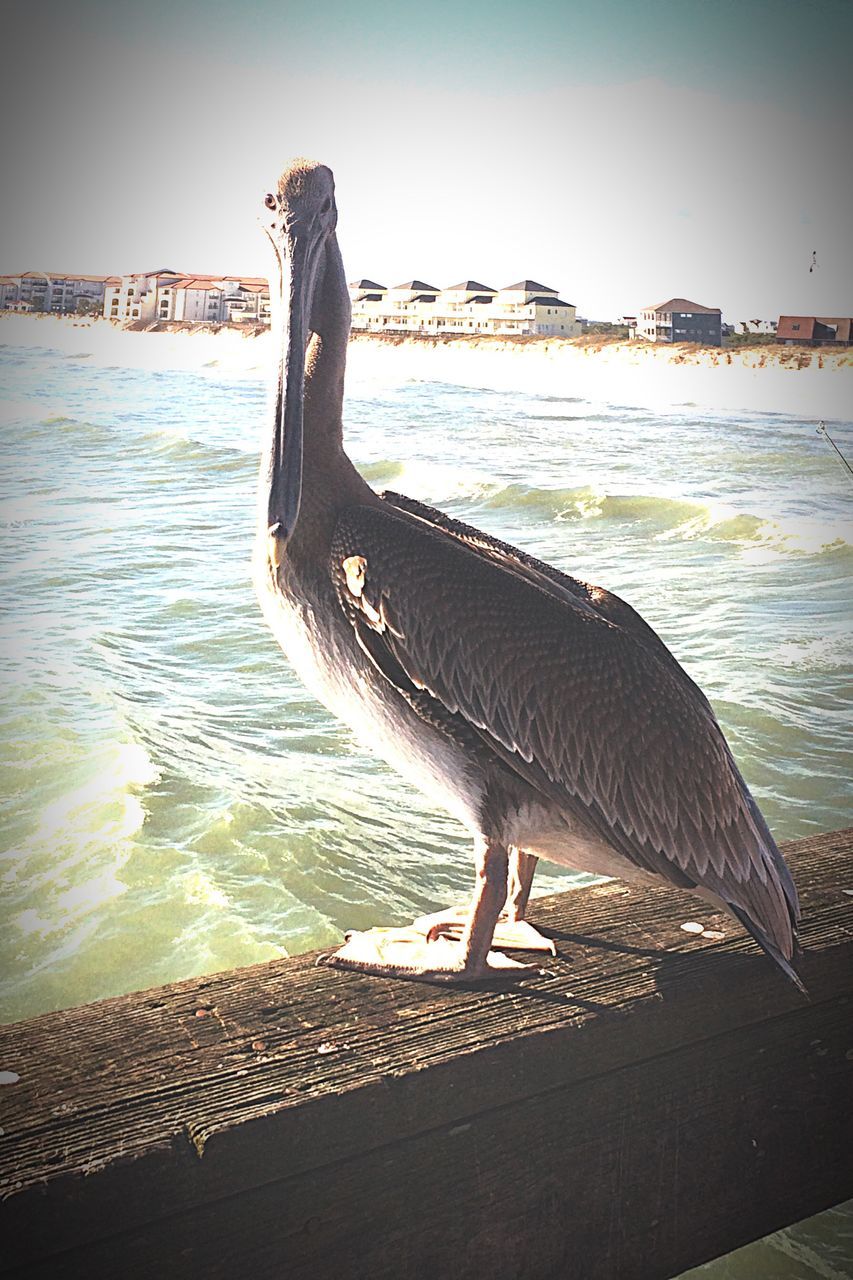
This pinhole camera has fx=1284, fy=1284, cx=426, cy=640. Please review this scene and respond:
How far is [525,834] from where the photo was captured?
1.23 m

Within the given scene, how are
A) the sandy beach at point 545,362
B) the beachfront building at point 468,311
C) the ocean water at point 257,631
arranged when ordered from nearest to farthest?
1. the ocean water at point 257,631
2. the beachfront building at point 468,311
3. the sandy beach at point 545,362

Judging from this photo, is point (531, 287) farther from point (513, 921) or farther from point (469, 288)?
point (513, 921)

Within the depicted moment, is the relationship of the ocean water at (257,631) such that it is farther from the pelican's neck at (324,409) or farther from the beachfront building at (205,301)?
the pelican's neck at (324,409)

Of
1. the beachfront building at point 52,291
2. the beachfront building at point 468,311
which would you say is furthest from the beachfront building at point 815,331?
the beachfront building at point 52,291

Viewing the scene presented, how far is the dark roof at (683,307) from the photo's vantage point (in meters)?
8.54

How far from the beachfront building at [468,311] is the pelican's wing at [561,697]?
6.51 meters

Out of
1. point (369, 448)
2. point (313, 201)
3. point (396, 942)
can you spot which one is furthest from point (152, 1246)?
point (369, 448)

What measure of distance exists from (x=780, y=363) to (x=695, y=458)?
0.94m

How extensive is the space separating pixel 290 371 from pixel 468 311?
751 cm

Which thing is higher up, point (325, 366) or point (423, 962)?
point (325, 366)

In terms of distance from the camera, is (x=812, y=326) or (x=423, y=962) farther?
(x=812, y=326)

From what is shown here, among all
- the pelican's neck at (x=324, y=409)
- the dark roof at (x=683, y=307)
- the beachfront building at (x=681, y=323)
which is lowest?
the pelican's neck at (x=324, y=409)

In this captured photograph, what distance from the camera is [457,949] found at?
1187 mm

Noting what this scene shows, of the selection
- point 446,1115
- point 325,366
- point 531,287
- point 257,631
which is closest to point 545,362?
point 531,287
